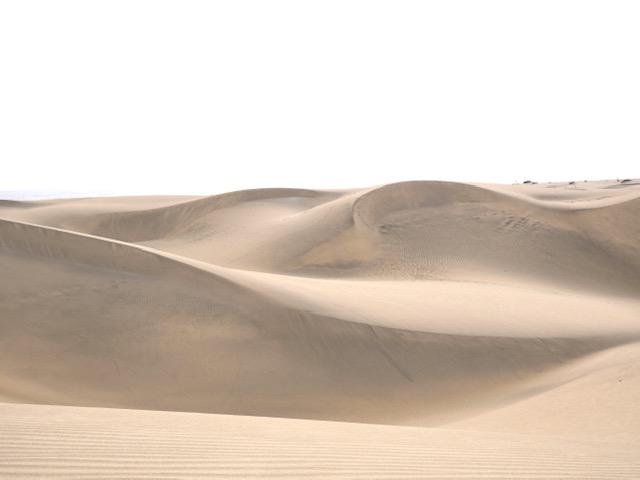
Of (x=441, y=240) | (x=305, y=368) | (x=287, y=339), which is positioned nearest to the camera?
(x=305, y=368)

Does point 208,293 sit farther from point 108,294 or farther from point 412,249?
point 412,249

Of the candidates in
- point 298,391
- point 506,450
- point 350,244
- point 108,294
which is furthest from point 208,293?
point 350,244

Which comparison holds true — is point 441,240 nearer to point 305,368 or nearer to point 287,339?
point 287,339

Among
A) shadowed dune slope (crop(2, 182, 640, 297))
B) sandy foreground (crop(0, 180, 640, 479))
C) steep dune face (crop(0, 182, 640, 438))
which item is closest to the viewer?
sandy foreground (crop(0, 180, 640, 479))

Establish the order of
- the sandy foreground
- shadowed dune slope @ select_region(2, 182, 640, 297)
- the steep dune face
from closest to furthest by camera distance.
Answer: the sandy foreground
the steep dune face
shadowed dune slope @ select_region(2, 182, 640, 297)

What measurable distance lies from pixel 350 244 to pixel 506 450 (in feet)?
53.0

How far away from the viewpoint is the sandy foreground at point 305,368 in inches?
171

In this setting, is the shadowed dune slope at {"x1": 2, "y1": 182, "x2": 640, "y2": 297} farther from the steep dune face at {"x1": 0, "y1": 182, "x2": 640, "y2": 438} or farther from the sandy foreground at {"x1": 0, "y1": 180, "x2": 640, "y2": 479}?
the steep dune face at {"x1": 0, "y1": 182, "x2": 640, "y2": 438}

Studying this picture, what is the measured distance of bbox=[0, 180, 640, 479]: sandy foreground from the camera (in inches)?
171

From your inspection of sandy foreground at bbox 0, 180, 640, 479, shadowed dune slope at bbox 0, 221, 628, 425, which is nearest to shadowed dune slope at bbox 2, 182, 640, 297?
sandy foreground at bbox 0, 180, 640, 479

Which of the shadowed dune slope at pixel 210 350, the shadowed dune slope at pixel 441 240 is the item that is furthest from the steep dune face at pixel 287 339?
the shadowed dune slope at pixel 441 240

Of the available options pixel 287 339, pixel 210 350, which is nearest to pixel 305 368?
pixel 287 339

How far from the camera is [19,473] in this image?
3.39 meters

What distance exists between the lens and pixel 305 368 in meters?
10.2
